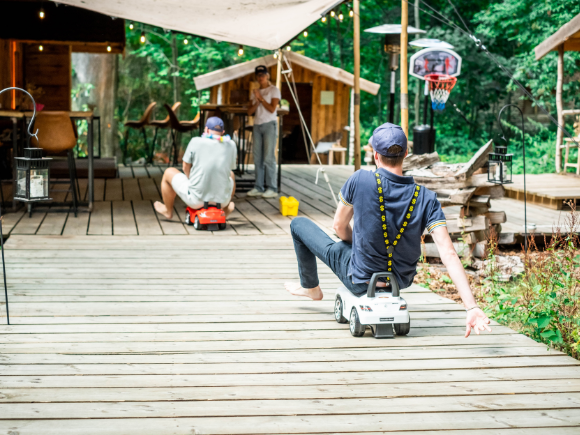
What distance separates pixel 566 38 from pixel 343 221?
8561 mm

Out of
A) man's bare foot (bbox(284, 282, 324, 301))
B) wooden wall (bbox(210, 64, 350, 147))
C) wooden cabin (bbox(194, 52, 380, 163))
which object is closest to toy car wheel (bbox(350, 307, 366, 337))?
man's bare foot (bbox(284, 282, 324, 301))

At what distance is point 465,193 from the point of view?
19.3 feet

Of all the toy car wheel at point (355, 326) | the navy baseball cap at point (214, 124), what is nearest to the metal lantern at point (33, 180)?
the navy baseball cap at point (214, 124)

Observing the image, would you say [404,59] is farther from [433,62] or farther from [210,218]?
[433,62]

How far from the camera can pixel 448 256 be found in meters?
2.82

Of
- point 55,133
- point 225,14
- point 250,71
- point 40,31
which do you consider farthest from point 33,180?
point 250,71

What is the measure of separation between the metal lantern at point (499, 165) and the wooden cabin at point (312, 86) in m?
8.90

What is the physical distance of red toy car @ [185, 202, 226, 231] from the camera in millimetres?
6145

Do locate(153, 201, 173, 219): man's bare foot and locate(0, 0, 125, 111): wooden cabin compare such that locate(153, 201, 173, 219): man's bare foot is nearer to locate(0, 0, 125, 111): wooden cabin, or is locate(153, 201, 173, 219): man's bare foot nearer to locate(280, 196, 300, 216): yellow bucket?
locate(280, 196, 300, 216): yellow bucket

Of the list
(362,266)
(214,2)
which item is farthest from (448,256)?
(214,2)

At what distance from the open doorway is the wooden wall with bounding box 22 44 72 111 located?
241 inches

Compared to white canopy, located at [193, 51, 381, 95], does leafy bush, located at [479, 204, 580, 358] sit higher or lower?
lower

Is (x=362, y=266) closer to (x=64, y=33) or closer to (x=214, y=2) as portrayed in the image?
(x=214, y=2)

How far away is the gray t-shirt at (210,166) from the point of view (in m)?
5.98
